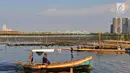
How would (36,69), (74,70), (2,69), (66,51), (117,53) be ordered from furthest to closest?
(66,51) → (117,53) → (2,69) → (74,70) → (36,69)

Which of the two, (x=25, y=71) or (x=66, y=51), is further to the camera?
(x=66, y=51)

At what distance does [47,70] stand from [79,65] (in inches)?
187

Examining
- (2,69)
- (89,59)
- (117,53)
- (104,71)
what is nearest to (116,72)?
(104,71)

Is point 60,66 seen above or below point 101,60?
above

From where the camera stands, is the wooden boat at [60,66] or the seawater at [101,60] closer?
the wooden boat at [60,66]

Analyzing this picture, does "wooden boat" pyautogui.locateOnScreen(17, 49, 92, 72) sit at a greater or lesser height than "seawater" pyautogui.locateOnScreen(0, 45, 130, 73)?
greater

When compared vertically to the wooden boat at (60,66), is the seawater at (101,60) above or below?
below

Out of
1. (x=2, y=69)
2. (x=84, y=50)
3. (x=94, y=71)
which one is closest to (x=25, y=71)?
(x=2, y=69)

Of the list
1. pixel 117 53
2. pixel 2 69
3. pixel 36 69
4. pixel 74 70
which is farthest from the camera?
pixel 117 53

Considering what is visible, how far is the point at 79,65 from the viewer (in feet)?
152

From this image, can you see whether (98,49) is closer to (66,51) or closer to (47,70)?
(66,51)

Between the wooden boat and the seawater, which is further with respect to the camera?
the seawater

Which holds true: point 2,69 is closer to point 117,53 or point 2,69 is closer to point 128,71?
point 128,71

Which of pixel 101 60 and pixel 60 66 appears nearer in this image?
pixel 60 66
